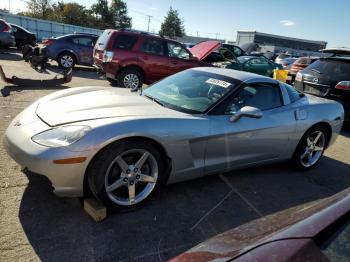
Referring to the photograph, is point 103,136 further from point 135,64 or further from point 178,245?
point 135,64

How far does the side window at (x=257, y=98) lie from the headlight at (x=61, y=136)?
173 cm

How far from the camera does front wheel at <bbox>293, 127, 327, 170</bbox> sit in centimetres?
509

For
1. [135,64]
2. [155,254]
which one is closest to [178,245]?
[155,254]

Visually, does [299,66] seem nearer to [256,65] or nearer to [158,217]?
[256,65]

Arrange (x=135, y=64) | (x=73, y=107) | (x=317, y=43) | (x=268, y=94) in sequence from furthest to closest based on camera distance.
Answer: (x=317, y=43)
(x=135, y=64)
(x=268, y=94)
(x=73, y=107)

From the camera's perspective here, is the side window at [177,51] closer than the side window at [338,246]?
No

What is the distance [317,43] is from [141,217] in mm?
80388

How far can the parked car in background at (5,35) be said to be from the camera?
17.0 meters

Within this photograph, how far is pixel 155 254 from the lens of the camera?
9.43 feet

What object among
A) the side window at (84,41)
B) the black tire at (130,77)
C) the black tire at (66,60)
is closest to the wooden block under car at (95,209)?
the black tire at (130,77)

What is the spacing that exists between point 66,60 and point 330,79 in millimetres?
10051

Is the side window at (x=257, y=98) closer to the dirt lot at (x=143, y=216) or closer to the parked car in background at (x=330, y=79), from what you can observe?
the dirt lot at (x=143, y=216)

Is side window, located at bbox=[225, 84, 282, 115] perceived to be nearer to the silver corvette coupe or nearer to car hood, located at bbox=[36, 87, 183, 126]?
the silver corvette coupe

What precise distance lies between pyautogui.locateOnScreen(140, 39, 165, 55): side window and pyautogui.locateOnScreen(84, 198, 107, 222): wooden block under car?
25.6 feet
